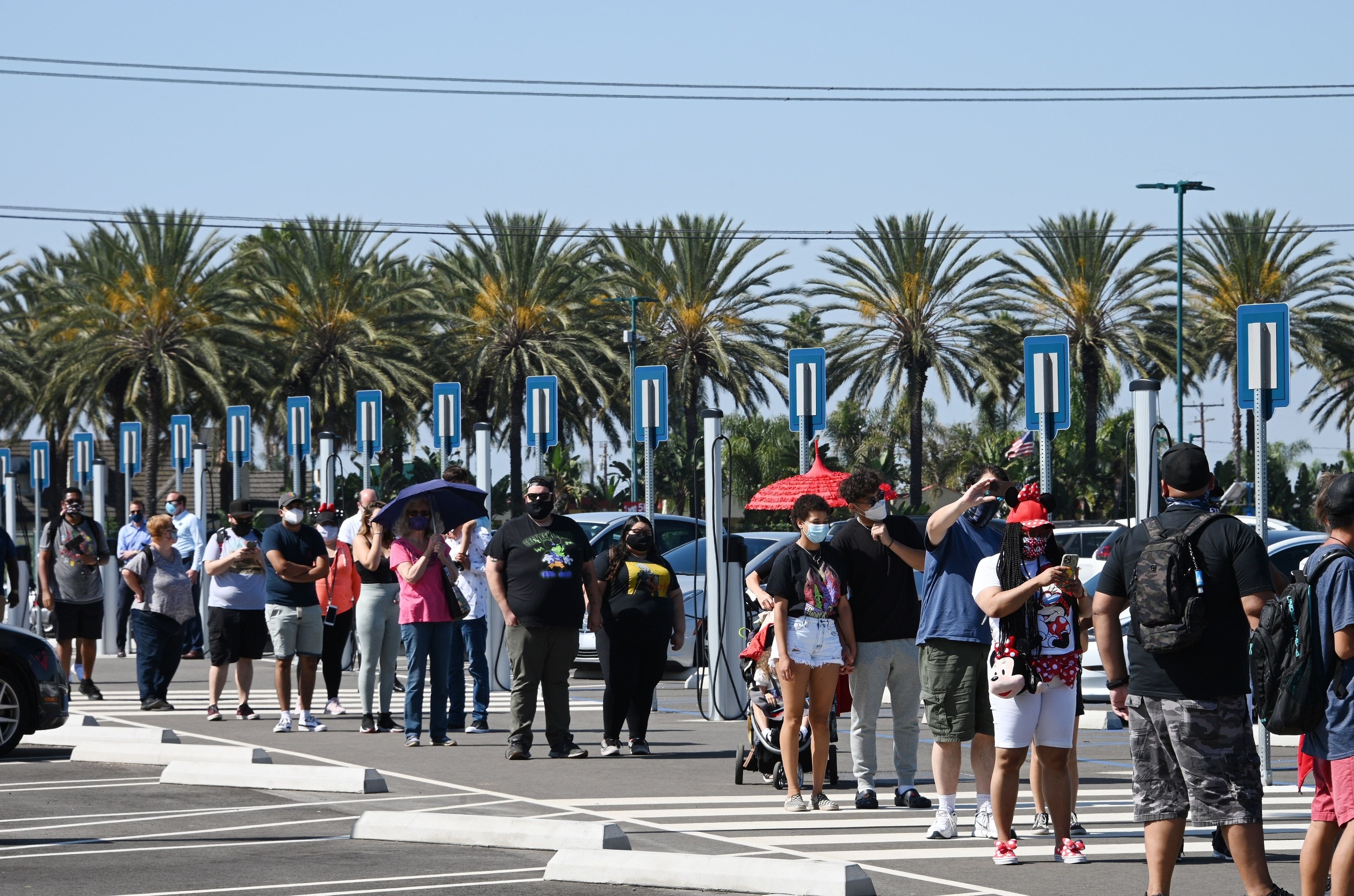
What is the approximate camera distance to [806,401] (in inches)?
662

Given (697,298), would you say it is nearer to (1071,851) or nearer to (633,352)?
(633,352)

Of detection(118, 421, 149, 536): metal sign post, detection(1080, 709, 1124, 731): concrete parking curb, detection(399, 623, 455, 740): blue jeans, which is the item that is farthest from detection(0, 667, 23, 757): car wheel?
detection(118, 421, 149, 536): metal sign post

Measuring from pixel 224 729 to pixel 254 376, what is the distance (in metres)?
31.8

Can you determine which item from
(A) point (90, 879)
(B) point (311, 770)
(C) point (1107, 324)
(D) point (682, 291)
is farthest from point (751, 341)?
(A) point (90, 879)

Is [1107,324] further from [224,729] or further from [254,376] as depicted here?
[224,729]

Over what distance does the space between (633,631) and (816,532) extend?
10.9 ft

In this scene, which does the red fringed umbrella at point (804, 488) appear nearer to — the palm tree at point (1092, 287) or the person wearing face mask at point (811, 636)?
the person wearing face mask at point (811, 636)

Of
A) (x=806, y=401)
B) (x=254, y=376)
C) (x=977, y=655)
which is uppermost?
(x=254, y=376)

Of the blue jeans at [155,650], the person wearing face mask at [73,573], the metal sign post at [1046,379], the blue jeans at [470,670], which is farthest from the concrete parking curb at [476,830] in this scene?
the person wearing face mask at [73,573]

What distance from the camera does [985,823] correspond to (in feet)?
28.8

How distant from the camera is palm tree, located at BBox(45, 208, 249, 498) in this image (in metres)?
43.1

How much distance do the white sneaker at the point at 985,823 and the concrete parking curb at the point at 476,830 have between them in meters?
1.75

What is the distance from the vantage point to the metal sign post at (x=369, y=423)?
76.7 ft

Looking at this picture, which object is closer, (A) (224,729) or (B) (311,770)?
(B) (311,770)
